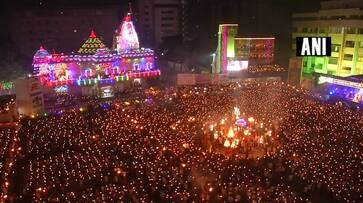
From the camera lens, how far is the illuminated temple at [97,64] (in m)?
30.0

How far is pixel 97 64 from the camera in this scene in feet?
102

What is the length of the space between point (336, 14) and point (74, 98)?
82.3 ft

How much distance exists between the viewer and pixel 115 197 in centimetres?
1181

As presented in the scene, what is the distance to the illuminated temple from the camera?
98.3 ft

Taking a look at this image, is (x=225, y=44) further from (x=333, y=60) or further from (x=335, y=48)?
(x=333, y=60)

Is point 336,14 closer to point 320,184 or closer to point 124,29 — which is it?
point 124,29

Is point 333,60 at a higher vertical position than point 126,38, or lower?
lower

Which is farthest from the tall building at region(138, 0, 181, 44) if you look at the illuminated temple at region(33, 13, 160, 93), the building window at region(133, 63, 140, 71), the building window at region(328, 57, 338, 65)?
the building window at region(328, 57, 338, 65)

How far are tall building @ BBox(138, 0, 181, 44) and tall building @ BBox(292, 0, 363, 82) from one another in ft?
73.6

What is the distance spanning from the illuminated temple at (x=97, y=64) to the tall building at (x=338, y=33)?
48.2ft

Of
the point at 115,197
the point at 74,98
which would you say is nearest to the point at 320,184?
the point at 115,197

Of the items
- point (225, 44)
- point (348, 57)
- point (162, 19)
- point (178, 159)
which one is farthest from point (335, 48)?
point (162, 19)

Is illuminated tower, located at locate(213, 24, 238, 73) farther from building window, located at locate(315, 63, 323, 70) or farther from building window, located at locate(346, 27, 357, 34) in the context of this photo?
building window, located at locate(346, 27, 357, 34)

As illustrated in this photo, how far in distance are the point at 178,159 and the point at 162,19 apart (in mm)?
43008
